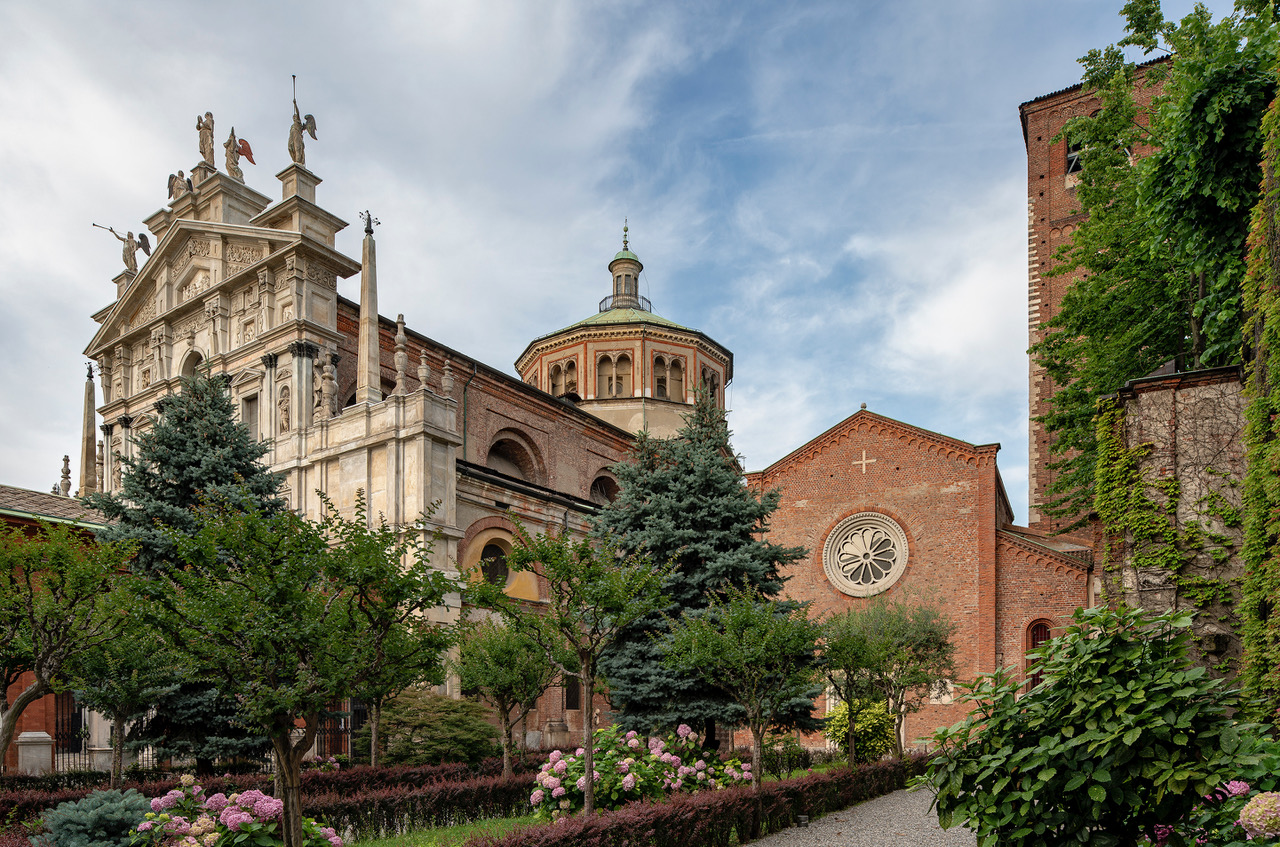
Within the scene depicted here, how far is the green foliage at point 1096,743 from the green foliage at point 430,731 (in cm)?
1335

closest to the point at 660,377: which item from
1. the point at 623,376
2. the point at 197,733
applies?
the point at 623,376

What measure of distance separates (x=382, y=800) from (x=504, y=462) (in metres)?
19.4

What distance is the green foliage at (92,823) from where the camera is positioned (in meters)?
8.11

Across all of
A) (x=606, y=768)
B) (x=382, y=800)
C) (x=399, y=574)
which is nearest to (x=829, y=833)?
(x=606, y=768)

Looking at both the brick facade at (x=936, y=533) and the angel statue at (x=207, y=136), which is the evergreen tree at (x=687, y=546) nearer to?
the brick facade at (x=936, y=533)

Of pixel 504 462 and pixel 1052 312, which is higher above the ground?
pixel 1052 312

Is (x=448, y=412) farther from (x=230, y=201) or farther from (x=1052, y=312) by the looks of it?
(x=1052, y=312)

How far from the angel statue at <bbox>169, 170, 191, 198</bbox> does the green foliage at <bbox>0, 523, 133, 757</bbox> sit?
19469 millimetres

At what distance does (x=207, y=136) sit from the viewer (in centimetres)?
2794

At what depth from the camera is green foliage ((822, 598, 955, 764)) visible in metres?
18.2

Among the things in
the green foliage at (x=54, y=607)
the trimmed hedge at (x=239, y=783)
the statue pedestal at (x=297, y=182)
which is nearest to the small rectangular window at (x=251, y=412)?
the statue pedestal at (x=297, y=182)

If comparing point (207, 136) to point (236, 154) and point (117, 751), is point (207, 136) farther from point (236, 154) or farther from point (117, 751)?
point (117, 751)

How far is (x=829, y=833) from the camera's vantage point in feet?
41.7

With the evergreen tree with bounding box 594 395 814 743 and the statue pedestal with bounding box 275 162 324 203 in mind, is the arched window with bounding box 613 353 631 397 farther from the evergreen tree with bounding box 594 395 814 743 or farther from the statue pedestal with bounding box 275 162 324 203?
the evergreen tree with bounding box 594 395 814 743
